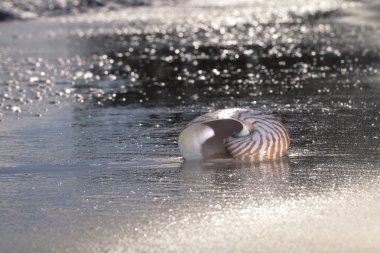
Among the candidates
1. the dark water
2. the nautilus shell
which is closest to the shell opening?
the nautilus shell

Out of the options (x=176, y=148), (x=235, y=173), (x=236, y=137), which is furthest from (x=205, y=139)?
(x=235, y=173)

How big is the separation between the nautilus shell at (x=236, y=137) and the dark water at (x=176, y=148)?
11 cm

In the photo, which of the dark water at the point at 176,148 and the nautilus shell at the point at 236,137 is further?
the nautilus shell at the point at 236,137

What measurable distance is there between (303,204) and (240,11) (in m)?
16.7

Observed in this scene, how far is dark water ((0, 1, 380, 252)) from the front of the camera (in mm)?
4219

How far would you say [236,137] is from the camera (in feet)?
19.0

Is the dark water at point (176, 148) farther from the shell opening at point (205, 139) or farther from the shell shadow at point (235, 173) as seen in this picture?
the shell opening at point (205, 139)

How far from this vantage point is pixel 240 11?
21016mm

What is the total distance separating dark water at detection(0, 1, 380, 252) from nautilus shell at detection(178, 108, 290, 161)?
0.35 ft

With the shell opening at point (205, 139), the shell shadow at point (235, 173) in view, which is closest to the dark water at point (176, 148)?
the shell shadow at point (235, 173)

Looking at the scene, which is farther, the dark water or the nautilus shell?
the nautilus shell

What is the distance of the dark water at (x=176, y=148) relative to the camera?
4219 mm

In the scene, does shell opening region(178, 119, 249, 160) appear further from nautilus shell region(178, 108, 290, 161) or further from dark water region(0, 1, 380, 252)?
dark water region(0, 1, 380, 252)

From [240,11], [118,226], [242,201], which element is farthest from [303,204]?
[240,11]
